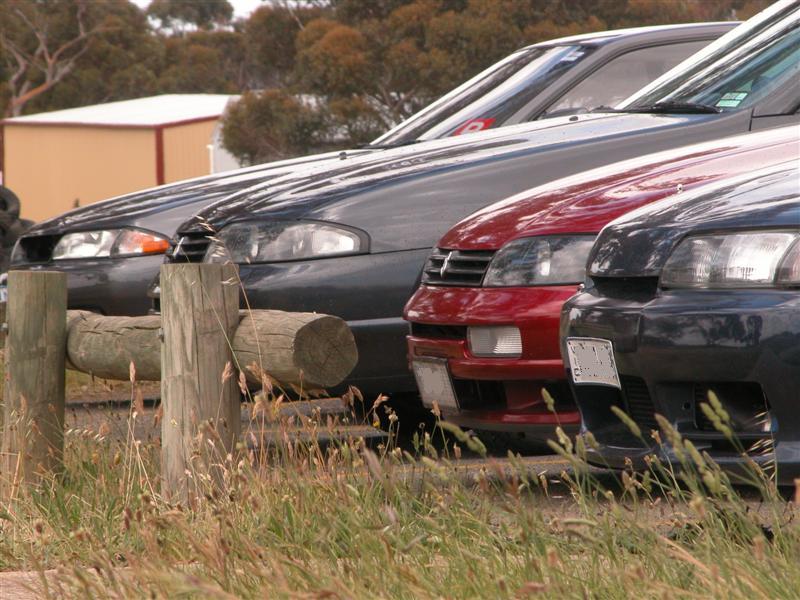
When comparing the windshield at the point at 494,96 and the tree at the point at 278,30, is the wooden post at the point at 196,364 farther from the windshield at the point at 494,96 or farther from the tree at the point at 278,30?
the tree at the point at 278,30

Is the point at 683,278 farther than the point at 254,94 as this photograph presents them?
No

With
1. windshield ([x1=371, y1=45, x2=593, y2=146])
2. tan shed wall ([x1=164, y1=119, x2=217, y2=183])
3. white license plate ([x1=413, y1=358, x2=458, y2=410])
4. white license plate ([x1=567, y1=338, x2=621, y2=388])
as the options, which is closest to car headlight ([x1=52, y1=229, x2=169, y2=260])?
windshield ([x1=371, y1=45, x2=593, y2=146])

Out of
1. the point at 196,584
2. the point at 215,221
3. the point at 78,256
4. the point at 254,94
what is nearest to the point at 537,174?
the point at 215,221

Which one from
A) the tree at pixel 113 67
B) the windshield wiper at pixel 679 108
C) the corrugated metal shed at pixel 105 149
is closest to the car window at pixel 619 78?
the windshield wiper at pixel 679 108

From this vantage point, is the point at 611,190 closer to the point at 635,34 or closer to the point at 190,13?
the point at 635,34

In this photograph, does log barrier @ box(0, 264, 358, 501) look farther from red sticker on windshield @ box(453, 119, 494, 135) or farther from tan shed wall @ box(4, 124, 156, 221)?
tan shed wall @ box(4, 124, 156, 221)

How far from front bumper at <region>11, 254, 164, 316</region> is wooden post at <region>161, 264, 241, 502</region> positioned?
3.01m

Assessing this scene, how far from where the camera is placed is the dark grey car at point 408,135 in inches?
291

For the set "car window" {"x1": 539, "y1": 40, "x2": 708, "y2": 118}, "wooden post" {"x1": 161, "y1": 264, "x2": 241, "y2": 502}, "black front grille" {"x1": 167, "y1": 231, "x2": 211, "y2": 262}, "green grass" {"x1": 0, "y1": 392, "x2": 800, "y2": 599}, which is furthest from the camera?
"car window" {"x1": 539, "y1": 40, "x2": 708, "y2": 118}

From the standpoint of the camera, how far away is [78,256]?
299 inches

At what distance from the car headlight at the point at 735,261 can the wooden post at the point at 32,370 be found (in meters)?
A: 2.13

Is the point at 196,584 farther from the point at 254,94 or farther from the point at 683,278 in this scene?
the point at 254,94

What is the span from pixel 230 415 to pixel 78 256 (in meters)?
3.50

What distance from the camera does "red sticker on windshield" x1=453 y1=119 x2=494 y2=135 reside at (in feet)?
24.6
